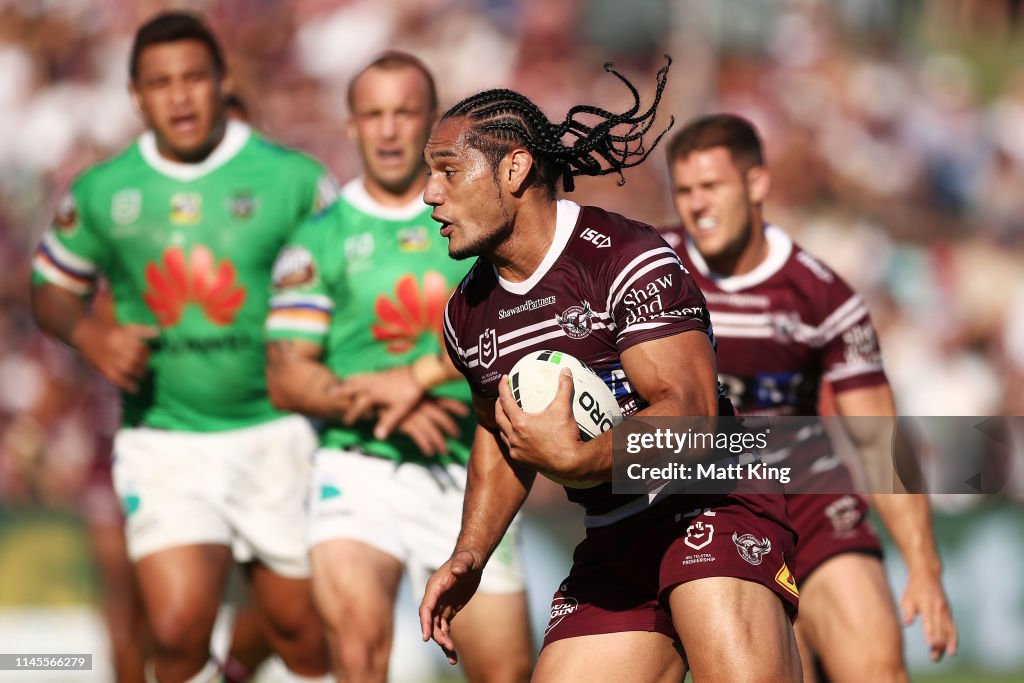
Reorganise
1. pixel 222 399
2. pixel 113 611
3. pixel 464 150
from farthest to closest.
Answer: pixel 113 611
pixel 222 399
pixel 464 150

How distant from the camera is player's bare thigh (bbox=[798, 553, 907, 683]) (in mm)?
6047

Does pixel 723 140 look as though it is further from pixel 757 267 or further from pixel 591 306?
pixel 591 306

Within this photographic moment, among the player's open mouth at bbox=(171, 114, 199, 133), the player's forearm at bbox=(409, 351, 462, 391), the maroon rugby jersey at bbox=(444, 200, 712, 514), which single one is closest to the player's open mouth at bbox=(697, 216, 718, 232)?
the player's forearm at bbox=(409, 351, 462, 391)

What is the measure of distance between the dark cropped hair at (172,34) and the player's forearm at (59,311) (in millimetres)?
1159

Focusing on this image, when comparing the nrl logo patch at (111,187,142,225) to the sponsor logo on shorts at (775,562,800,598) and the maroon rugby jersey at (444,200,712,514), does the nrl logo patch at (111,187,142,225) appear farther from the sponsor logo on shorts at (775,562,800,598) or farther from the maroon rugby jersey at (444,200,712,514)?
the sponsor logo on shorts at (775,562,800,598)

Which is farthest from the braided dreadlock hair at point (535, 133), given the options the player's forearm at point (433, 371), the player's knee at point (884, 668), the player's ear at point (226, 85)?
the player's ear at point (226, 85)

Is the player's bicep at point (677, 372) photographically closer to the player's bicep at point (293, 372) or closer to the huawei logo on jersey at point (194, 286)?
the player's bicep at point (293, 372)

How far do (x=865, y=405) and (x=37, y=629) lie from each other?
5978 millimetres

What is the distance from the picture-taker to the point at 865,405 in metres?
6.19

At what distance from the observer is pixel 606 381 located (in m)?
4.54

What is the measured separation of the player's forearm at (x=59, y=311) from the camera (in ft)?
23.9

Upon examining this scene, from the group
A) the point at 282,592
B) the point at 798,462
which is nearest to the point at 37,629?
the point at 282,592

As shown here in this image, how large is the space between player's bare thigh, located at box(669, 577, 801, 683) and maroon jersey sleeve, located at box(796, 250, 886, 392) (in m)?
1.99

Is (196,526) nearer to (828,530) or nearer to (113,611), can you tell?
(113,611)
